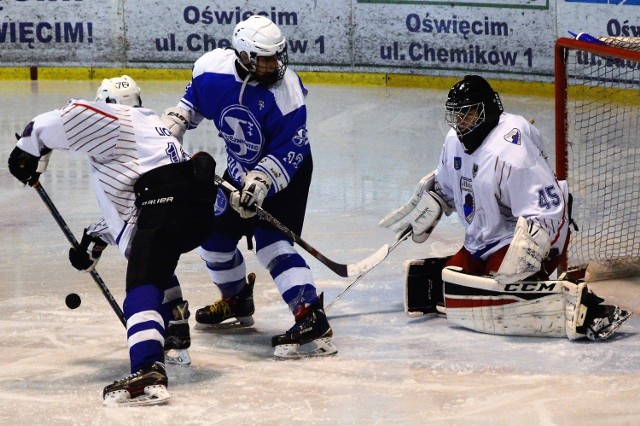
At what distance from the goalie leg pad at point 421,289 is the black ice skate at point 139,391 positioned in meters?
1.22

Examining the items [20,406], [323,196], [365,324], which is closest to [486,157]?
[365,324]

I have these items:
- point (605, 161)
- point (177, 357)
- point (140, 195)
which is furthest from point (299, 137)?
A: point (605, 161)

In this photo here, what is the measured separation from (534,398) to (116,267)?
2119mm

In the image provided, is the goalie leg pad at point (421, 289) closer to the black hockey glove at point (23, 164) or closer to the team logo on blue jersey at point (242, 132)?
the team logo on blue jersey at point (242, 132)

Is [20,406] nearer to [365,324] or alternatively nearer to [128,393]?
[128,393]

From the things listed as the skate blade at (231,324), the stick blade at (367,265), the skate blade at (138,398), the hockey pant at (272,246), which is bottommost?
the skate blade at (231,324)

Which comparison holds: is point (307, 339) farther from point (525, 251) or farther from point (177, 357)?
point (525, 251)

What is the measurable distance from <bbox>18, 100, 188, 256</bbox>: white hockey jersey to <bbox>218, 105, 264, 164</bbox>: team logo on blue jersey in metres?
0.39

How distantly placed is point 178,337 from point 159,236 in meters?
0.38

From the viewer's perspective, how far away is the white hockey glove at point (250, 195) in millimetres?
3904

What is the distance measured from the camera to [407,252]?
5.30 metres

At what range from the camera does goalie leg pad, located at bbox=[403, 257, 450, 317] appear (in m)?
4.42

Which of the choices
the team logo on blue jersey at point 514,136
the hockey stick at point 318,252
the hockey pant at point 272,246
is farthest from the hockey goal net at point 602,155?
the hockey pant at point 272,246

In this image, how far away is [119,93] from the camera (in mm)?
3785
